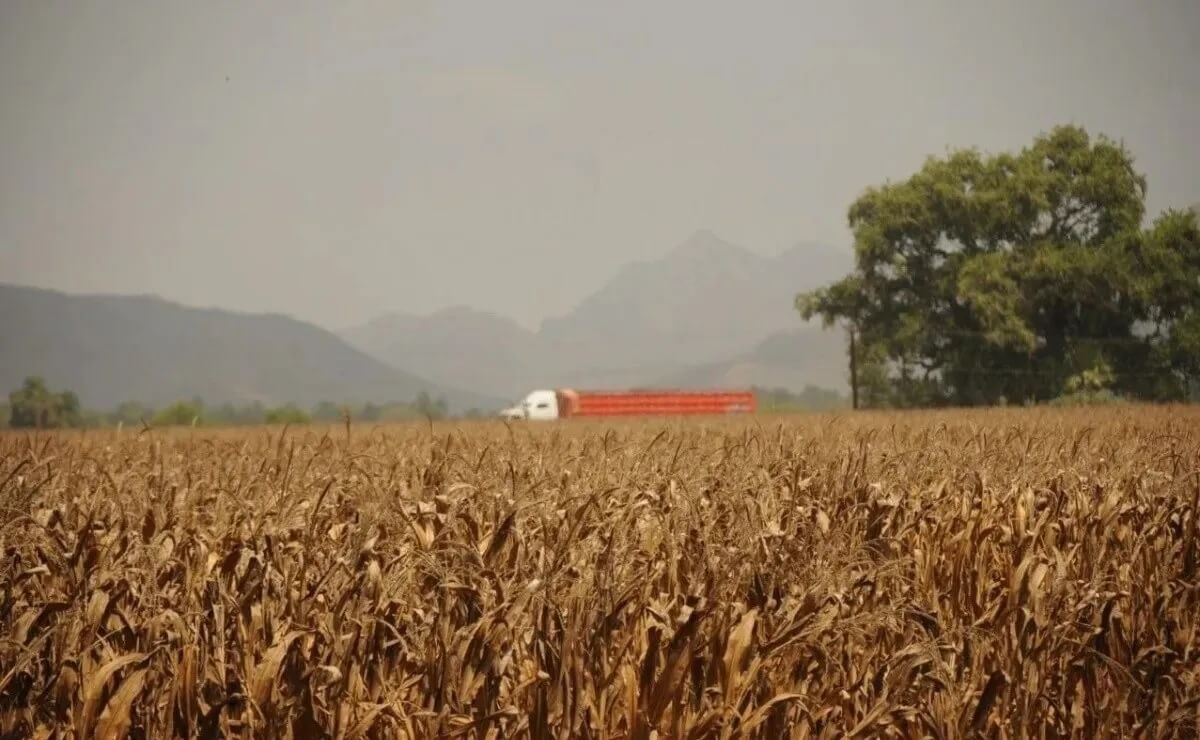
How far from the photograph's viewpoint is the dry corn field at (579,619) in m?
2.99

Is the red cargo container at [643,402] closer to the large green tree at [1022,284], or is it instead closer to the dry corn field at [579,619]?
the large green tree at [1022,284]

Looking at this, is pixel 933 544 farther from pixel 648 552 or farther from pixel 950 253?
pixel 950 253

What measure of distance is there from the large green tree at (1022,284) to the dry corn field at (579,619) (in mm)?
49532

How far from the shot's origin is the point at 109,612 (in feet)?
10.6

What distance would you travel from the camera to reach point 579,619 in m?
3.18

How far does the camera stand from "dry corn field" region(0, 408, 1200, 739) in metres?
2.99

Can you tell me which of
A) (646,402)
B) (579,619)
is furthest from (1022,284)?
(579,619)

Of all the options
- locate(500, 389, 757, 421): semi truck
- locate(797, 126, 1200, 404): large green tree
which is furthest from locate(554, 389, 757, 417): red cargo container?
locate(797, 126, 1200, 404): large green tree

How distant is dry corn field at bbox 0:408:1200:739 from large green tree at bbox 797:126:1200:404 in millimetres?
49532

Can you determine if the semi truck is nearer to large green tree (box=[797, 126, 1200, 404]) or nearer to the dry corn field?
large green tree (box=[797, 126, 1200, 404])

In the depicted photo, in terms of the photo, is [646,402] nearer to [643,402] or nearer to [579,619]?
[643,402]

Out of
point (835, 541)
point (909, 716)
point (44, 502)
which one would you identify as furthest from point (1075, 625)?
point (44, 502)

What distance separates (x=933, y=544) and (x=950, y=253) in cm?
5715

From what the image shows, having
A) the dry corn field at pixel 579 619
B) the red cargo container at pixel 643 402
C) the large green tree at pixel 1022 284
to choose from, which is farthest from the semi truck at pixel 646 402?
the dry corn field at pixel 579 619
